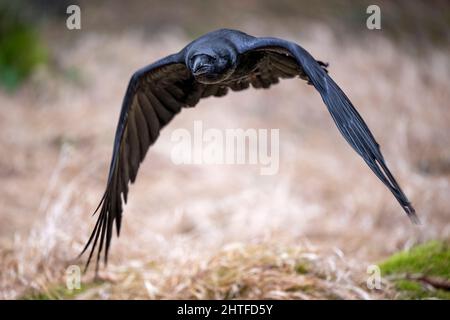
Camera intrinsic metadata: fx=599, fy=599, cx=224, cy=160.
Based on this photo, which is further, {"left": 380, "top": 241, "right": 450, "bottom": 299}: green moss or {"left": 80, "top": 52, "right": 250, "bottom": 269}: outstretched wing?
{"left": 380, "top": 241, "right": 450, "bottom": 299}: green moss

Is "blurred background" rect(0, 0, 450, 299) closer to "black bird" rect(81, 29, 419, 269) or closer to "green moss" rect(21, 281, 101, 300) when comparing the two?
"green moss" rect(21, 281, 101, 300)

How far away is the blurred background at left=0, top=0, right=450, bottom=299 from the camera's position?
3711mm

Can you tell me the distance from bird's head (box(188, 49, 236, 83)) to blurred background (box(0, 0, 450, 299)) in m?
1.27

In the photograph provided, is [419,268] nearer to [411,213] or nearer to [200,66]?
[411,213]

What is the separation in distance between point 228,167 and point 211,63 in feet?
15.9

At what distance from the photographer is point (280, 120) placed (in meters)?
8.84

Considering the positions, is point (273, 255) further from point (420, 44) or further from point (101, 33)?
point (101, 33)

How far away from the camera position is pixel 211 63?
105 inches

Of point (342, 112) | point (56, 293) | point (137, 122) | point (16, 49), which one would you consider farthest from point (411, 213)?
point (16, 49)

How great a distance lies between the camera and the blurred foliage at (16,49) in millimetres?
8508

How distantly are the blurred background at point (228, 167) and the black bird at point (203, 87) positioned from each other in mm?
760

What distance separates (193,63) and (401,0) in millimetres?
8635

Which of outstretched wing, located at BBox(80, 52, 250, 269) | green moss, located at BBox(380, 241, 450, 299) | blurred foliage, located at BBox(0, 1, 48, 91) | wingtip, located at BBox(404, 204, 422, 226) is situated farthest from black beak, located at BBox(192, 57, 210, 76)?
blurred foliage, located at BBox(0, 1, 48, 91)
